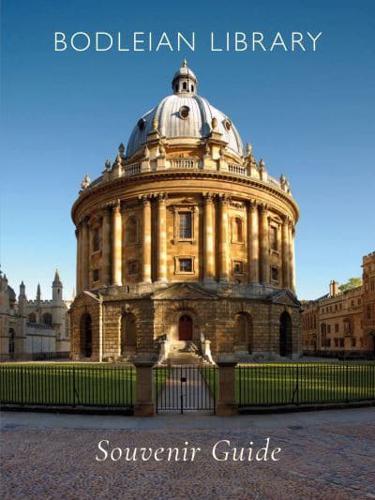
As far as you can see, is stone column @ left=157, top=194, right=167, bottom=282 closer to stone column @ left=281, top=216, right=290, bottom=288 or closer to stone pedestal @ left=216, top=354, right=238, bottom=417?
stone column @ left=281, top=216, right=290, bottom=288

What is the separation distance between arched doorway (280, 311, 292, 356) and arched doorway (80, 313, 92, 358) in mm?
18786

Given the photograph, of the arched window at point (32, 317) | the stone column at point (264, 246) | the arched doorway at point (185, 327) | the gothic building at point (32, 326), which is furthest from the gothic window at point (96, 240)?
the arched window at point (32, 317)

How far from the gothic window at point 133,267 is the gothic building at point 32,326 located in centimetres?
2537

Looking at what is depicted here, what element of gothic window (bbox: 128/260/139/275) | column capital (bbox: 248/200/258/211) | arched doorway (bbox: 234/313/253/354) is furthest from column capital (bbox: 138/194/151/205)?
arched doorway (bbox: 234/313/253/354)

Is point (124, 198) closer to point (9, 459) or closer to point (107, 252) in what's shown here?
point (107, 252)

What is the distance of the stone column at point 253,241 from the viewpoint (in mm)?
46062

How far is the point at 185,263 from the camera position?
4469 centimetres

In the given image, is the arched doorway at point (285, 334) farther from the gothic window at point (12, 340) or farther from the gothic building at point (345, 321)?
the gothic window at point (12, 340)

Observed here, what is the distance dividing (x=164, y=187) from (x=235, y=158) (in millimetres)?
11331

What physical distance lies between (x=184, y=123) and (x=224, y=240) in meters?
16.2

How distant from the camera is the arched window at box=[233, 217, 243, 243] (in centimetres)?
4681

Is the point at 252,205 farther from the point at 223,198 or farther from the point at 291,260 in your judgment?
the point at 291,260

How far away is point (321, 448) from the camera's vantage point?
11.2 meters

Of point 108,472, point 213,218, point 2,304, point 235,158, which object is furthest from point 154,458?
point 2,304
